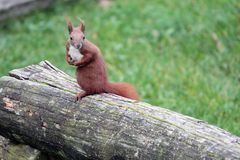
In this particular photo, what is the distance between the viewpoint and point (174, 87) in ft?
16.7

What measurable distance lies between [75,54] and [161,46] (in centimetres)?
300

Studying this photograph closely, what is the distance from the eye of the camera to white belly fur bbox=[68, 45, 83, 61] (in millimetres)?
2947

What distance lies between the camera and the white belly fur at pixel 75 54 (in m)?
2.95

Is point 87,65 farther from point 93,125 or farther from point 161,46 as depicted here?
point 161,46

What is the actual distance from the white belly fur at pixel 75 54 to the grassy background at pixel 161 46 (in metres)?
1.65

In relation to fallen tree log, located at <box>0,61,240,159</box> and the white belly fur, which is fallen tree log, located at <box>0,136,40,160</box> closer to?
fallen tree log, located at <box>0,61,240,159</box>

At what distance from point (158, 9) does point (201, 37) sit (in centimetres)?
85

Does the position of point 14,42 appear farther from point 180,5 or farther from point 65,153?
point 65,153

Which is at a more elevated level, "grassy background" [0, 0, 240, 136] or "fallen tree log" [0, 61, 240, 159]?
"fallen tree log" [0, 61, 240, 159]

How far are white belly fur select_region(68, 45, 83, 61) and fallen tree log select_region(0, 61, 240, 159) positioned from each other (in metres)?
0.24

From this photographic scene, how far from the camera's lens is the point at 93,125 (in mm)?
2945

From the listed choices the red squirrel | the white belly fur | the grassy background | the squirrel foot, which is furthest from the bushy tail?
the grassy background

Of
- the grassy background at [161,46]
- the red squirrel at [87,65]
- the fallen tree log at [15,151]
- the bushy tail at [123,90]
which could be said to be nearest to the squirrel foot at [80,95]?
the red squirrel at [87,65]

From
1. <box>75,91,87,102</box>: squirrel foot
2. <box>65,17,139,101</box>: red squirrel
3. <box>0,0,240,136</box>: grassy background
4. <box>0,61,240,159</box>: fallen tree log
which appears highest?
<box>65,17,139,101</box>: red squirrel
